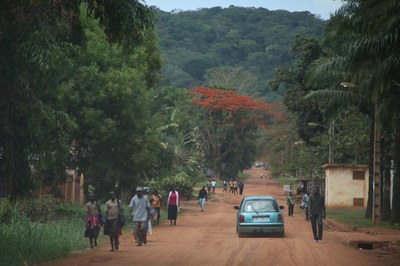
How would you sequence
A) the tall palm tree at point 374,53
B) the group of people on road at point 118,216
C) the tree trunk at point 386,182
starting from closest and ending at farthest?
the tall palm tree at point 374,53
the group of people on road at point 118,216
the tree trunk at point 386,182

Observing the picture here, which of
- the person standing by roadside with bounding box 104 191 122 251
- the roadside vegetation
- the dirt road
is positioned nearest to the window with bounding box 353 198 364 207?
the roadside vegetation

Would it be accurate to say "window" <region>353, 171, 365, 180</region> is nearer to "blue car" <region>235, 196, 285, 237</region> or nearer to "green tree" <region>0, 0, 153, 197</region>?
"blue car" <region>235, 196, 285, 237</region>

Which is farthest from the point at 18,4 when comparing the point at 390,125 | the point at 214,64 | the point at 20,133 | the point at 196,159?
the point at 214,64

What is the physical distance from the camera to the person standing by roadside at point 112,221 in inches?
769

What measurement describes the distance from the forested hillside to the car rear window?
73351 millimetres

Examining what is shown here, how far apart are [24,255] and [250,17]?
6055 inches

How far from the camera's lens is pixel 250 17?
546 ft

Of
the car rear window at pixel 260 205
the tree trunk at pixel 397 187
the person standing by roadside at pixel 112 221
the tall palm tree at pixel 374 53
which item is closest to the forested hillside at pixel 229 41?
the tree trunk at pixel 397 187

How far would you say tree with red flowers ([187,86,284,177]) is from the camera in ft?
251

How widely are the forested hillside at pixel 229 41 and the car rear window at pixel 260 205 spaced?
73351 millimetres

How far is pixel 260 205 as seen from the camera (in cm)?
2584

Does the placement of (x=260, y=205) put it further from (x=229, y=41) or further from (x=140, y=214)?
(x=229, y=41)


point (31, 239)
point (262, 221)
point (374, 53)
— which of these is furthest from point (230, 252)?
point (374, 53)

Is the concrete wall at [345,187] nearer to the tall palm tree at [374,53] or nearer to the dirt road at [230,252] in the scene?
the tall palm tree at [374,53]
